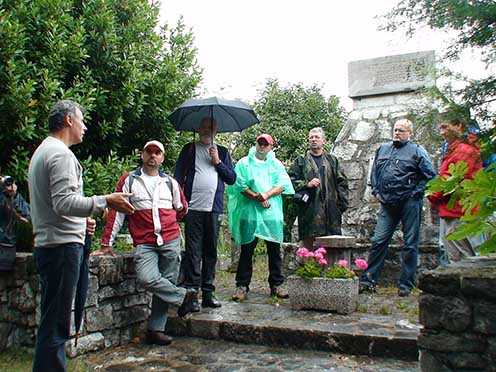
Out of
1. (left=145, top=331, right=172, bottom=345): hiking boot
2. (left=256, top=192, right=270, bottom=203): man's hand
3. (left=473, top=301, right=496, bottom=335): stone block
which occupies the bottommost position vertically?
(left=145, top=331, right=172, bottom=345): hiking boot

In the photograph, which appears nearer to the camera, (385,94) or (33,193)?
(33,193)

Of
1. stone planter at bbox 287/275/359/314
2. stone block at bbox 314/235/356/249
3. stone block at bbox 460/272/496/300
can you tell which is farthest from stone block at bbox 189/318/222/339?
stone block at bbox 460/272/496/300

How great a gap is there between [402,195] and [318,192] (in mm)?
938

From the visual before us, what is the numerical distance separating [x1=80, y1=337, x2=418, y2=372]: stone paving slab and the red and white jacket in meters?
0.93

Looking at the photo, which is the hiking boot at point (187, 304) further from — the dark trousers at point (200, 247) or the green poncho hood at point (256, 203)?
the green poncho hood at point (256, 203)

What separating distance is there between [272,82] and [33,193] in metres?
11.5

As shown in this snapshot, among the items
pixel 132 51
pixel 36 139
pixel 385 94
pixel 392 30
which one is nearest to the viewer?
pixel 392 30

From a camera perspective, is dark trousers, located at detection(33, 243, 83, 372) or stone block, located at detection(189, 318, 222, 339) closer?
dark trousers, located at detection(33, 243, 83, 372)

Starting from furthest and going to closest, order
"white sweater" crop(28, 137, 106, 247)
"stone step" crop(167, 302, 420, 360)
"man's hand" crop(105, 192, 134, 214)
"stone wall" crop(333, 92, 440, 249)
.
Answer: "stone wall" crop(333, 92, 440, 249) < "stone step" crop(167, 302, 420, 360) < "man's hand" crop(105, 192, 134, 214) < "white sweater" crop(28, 137, 106, 247)

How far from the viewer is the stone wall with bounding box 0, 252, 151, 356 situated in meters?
4.39

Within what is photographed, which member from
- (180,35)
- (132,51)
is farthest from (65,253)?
(180,35)

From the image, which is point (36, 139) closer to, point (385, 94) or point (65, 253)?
point (65, 253)

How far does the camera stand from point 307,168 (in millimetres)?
6242

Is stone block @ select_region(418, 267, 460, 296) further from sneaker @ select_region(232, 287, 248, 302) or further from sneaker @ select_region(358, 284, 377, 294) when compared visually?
sneaker @ select_region(358, 284, 377, 294)
